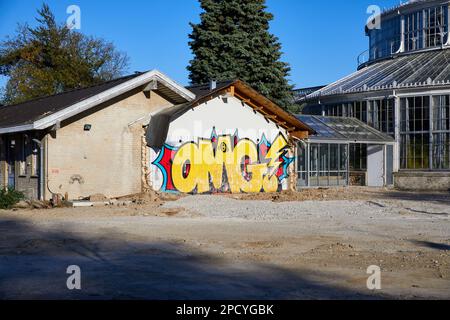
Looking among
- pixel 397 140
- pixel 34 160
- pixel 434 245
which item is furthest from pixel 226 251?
pixel 397 140

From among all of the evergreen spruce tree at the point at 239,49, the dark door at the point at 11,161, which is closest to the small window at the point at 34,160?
the dark door at the point at 11,161

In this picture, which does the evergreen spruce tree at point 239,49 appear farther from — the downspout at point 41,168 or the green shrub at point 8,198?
the green shrub at point 8,198

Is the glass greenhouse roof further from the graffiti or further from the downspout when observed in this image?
the downspout

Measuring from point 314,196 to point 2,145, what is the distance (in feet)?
46.0

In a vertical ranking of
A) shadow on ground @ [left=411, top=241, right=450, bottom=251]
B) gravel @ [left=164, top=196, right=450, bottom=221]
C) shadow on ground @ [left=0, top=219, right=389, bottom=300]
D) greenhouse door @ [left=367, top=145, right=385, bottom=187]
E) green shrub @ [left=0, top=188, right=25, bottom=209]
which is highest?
greenhouse door @ [left=367, top=145, right=385, bottom=187]

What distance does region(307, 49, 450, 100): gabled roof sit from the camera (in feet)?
125

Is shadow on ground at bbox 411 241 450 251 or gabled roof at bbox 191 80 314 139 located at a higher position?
gabled roof at bbox 191 80 314 139

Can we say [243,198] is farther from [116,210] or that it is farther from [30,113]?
[30,113]

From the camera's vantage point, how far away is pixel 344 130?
1494 inches

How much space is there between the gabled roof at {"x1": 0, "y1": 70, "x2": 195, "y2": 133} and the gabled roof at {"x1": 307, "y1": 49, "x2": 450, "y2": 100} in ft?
53.6

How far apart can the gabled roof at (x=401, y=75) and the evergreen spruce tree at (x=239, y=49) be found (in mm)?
3733

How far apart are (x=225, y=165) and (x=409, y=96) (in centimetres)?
1495

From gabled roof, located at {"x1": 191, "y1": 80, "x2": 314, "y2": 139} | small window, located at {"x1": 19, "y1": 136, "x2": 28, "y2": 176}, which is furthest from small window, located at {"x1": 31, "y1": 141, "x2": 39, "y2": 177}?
gabled roof, located at {"x1": 191, "y1": 80, "x2": 314, "y2": 139}
